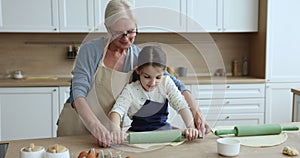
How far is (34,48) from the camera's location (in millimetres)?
3383

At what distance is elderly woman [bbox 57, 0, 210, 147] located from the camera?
1283 millimetres

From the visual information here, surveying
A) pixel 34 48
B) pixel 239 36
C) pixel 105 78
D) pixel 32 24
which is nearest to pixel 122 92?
pixel 105 78

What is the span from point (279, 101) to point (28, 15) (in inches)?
91.2

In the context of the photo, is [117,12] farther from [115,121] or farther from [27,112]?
[27,112]

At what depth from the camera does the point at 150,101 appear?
52.6 inches

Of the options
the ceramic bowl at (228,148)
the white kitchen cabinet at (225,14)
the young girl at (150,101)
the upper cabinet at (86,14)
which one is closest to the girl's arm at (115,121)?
the young girl at (150,101)

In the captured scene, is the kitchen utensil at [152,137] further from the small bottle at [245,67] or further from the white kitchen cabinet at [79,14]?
the small bottle at [245,67]

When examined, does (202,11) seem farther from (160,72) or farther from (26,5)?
(160,72)

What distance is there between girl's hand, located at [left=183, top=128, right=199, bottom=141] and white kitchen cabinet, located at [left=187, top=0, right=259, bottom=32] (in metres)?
2.04

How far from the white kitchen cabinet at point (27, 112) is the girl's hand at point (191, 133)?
1.85 meters

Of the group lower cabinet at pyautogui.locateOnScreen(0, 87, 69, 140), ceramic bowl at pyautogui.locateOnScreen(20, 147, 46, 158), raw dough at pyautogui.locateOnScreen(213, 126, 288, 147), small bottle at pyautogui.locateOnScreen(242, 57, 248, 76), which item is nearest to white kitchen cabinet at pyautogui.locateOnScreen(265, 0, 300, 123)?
small bottle at pyautogui.locateOnScreen(242, 57, 248, 76)

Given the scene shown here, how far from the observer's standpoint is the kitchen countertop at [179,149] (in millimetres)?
1226

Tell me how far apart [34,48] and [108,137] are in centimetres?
236

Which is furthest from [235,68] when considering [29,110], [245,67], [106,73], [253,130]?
[106,73]
